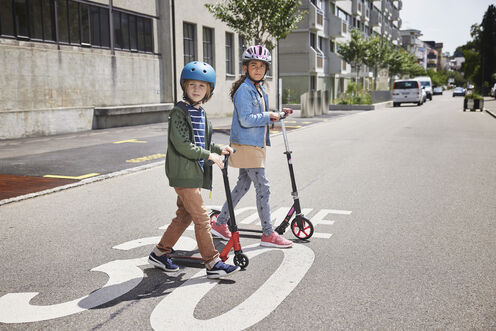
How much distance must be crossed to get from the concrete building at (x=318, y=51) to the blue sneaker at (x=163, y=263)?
121 feet

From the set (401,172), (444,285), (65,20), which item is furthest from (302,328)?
(65,20)

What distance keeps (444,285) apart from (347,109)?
114ft

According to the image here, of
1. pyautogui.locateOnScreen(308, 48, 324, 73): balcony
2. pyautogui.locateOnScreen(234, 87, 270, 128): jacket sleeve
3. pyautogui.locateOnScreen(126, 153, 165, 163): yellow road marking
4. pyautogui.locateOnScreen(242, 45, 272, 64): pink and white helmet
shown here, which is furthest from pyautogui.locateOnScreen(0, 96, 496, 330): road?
pyautogui.locateOnScreen(308, 48, 324, 73): balcony

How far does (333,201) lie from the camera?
7.05 meters

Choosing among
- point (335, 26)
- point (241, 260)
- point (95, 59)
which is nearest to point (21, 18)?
point (95, 59)

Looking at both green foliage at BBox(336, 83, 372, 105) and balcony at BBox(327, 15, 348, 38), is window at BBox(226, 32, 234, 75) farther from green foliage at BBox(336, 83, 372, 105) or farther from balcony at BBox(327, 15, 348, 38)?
balcony at BBox(327, 15, 348, 38)

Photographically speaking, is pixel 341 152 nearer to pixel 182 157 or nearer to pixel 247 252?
pixel 247 252

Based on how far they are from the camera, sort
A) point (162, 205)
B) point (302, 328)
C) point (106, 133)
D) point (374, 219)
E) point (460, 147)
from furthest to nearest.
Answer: point (106, 133)
point (460, 147)
point (162, 205)
point (374, 219)
point (302, 328)

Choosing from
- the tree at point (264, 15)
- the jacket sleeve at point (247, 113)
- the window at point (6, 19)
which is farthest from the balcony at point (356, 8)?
the jacket sleeve at point (247, 113)

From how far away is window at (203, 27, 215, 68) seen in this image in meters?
26.3

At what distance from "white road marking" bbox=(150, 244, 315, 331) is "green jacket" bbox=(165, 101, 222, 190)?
0.79 m

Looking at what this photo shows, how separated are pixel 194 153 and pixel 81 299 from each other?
4.32ft

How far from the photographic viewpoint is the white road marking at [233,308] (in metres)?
3.25

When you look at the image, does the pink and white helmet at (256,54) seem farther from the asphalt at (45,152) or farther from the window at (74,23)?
the window at (74,23)
